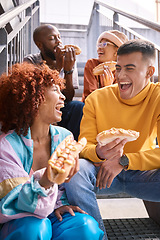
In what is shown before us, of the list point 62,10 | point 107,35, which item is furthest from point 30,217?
point 62,10

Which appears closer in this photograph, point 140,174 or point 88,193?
point 88,193

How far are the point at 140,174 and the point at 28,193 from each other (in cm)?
74

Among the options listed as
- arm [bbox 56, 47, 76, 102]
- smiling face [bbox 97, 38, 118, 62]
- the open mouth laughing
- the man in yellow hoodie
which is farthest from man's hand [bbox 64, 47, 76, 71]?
the open mouth laughing

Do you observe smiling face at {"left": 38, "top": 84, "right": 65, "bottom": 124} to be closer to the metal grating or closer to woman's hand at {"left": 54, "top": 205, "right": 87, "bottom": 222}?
woman's hand at {"left": 54, "top": 205, "right": 87, "bottom": 222}

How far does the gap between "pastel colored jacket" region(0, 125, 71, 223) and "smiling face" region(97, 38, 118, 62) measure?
5.50 ft

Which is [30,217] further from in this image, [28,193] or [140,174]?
[140,174]

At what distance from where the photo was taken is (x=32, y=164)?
4.24 feet

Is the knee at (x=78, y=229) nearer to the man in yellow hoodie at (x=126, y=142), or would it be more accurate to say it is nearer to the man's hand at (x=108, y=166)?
the man in yellow hoodie at (x=126, y=142)

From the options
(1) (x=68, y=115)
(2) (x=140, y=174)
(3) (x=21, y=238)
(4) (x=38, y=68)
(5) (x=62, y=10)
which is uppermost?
(5) (x=62, y=10)

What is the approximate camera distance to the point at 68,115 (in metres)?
2.16

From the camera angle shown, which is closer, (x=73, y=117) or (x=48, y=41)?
(x=73, y=117)

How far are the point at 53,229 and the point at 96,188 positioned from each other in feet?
1.19

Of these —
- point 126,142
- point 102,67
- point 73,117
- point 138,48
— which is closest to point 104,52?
point 102,67

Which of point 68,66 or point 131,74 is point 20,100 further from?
point 68,66
